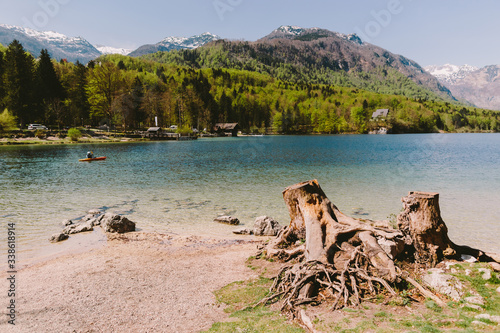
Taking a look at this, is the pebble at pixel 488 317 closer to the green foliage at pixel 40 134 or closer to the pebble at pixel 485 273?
the pebble at pixel 485 273

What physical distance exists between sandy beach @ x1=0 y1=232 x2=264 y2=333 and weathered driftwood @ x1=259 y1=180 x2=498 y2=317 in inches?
85.0

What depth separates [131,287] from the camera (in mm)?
9094

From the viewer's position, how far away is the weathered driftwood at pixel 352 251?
747 centimetres

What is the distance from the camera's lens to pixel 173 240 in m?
14.1

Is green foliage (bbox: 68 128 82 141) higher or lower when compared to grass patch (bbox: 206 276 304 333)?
higher

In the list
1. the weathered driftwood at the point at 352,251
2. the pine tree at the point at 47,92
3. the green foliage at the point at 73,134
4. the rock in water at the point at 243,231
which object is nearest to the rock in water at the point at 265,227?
the rock in water at the point at 243,231

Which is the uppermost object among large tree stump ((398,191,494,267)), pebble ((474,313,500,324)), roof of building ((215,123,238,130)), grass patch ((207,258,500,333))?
roof of building ((215,123,238,130))

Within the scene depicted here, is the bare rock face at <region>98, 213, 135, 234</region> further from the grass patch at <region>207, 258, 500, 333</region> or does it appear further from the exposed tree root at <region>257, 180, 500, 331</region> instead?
the grass patch at <region>207, 258, 500, 333</region>

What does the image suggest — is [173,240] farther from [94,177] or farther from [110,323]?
[94,177]

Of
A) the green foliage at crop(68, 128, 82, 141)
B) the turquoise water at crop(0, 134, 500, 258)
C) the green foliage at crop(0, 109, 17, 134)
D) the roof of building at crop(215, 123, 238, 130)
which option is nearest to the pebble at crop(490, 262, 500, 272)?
the turquoise water at crop(0, 134, 500, 258)

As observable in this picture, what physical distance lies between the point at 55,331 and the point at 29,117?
115 meters

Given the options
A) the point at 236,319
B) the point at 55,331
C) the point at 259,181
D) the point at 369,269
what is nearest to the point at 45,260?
the point at 55,331

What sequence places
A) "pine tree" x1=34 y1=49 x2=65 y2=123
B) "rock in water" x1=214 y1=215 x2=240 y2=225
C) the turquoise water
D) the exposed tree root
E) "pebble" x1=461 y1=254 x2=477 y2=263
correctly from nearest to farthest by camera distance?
the exposed tree root
"pebble" x1=461 y1=254 x2=477 y2=263
the turquoise water
"rock in water" x1=214 y1=215 x2=240 y2=225
"pine tree" x1=34 y1=49 x2=65 y2=123

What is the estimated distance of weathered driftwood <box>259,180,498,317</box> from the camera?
7.47m
